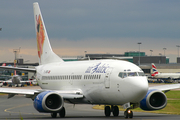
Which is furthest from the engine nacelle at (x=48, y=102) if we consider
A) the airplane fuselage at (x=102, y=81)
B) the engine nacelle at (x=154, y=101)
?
the engine nacelle at (x=154, y=101)

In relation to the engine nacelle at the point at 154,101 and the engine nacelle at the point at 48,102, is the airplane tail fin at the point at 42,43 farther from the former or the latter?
the engine nacelle at the point at 154,101

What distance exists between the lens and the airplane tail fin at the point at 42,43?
132 feet

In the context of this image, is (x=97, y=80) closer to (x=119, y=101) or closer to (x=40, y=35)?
(x=119, y=101)

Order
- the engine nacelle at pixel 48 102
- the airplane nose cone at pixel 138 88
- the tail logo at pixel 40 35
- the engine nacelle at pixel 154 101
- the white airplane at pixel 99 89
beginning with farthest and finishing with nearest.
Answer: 1. the tail logo at pixel 40 35
2. the engine nacelle at pixel 154 101
3. the engine nacelle at pixel 48 102
4. the white airplane at pixel 99 89
5. the airplane nose cone at pixel 138 88

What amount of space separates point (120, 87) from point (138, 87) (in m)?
1.55

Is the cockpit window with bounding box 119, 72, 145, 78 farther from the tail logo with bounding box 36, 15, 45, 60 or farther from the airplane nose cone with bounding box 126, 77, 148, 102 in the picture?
the tail logo with bounding box 36, 15, 45, 60

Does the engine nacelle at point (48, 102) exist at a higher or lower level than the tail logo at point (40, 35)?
lower

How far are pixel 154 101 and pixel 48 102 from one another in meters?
8.71

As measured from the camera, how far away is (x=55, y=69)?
36.3 m

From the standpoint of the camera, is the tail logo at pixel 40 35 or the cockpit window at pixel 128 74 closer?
the cockpit window at pixel 128 74

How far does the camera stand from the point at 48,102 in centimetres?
2836

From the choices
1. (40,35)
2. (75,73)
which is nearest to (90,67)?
(75,73)

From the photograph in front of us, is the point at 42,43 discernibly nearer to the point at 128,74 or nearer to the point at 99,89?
the point at 99,89

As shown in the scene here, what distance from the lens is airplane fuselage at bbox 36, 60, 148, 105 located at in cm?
2439
